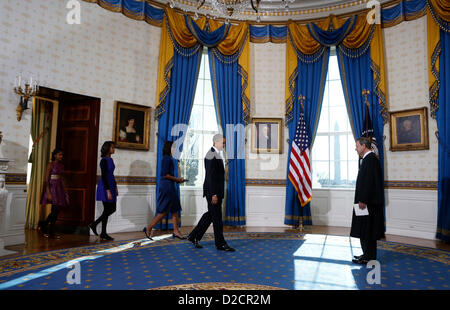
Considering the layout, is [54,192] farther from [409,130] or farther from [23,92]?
[409,130]

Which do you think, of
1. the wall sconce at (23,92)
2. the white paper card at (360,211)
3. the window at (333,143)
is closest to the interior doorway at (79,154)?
the wall sconce at (23,92)

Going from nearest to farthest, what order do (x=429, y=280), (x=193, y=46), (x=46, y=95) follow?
(x=429, y=280)
(x=46, y=95)
(x=193, y=46)

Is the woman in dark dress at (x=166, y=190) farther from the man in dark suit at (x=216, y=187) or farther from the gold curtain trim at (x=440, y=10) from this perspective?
the gold curtain trim at (x=440, y=10)

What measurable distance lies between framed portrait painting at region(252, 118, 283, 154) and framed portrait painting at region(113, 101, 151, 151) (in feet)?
7.95

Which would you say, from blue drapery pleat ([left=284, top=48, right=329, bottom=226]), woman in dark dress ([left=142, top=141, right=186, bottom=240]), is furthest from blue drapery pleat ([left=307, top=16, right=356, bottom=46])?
woman in dark dress ([left=142, top=141, right=186, bottom=240])

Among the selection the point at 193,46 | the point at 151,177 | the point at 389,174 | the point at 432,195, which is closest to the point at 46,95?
the point at 151,177

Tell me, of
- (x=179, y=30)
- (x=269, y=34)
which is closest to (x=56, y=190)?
(x=179, y=30)

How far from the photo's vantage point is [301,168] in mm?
6816

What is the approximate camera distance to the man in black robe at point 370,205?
13.0 feet

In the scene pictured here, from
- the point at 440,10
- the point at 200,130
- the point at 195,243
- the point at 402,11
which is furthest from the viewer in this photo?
the point at 200,130

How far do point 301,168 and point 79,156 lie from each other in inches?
171
